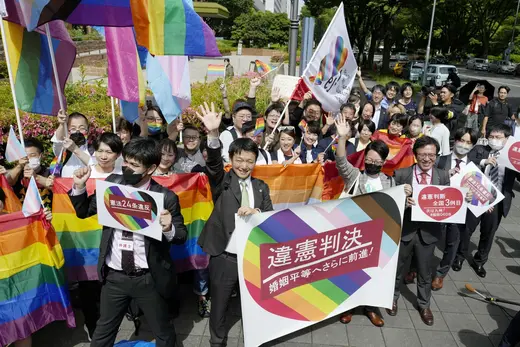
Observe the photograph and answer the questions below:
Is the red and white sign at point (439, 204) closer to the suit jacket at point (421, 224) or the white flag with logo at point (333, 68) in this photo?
the suit jacket at point (421, 224)

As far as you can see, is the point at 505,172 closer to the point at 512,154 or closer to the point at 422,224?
the point at 512,154

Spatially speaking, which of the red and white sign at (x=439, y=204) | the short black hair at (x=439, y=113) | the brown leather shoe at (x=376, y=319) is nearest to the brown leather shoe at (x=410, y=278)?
the brown leather shoe at (x=376, y=319)

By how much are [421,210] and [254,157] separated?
1.58m

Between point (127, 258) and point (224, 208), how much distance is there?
765mm

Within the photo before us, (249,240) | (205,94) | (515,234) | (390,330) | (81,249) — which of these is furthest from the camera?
(205,94)

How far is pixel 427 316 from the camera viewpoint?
380 cm

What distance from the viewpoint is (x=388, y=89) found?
7844 mm

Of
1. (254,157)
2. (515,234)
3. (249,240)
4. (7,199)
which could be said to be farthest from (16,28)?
(515,234)

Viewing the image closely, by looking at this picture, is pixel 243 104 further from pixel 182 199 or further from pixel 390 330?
pixel 390 330

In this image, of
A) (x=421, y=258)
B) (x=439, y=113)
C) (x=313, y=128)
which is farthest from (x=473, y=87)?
(x=421, y=258)

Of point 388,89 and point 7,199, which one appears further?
point 388,89

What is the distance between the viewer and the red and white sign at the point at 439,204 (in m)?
3.50

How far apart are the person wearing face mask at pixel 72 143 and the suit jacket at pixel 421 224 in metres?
2.96

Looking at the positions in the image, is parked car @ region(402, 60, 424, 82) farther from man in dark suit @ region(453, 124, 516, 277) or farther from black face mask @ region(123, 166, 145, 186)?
black face mask @ region(123, 166, 145, 186)
